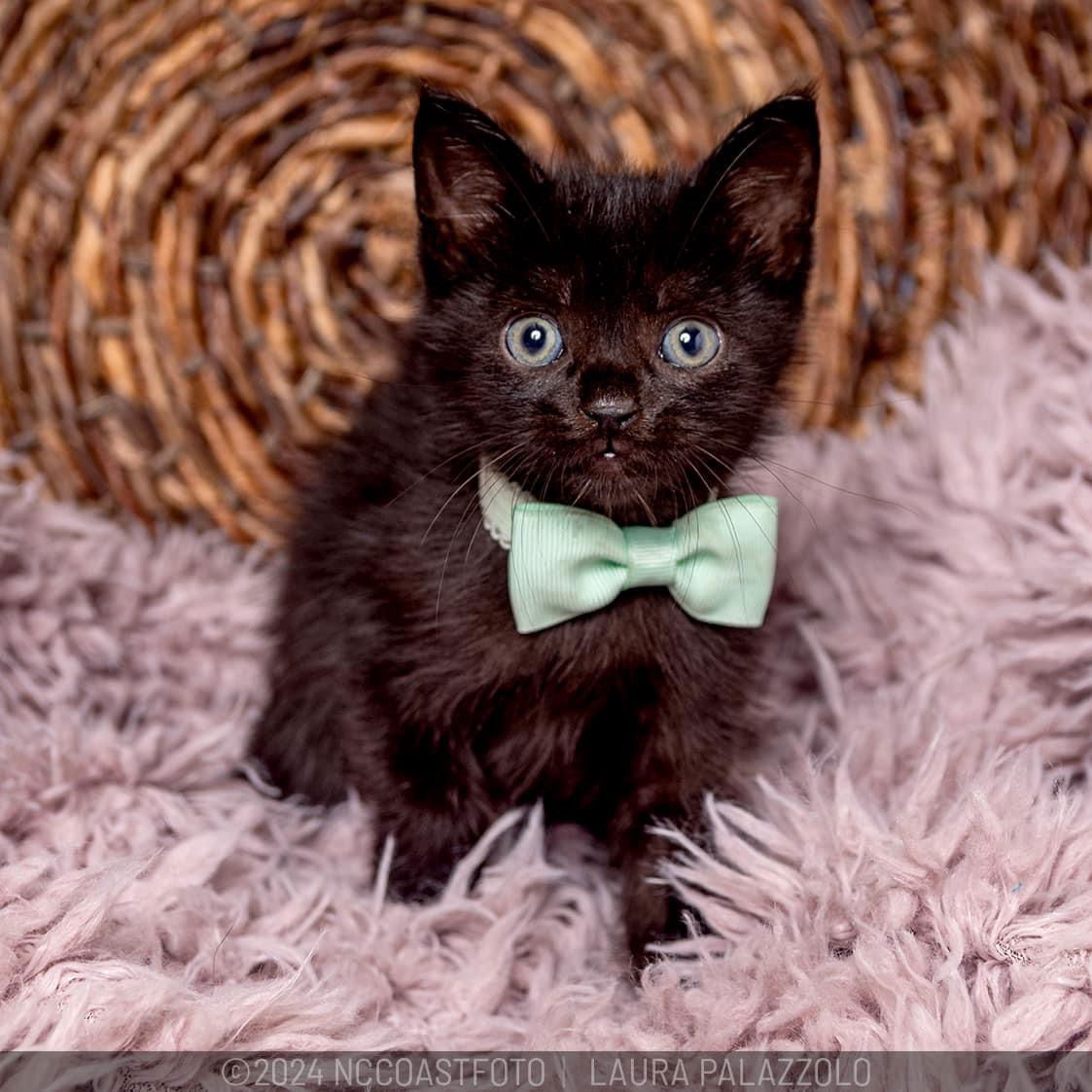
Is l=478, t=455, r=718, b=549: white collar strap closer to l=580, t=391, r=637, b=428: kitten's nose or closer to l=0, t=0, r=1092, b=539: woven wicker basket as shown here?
l=580, t=391, r=637, b=428: kitten's nose

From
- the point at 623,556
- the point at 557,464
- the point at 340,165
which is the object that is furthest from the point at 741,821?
the point at 340,165

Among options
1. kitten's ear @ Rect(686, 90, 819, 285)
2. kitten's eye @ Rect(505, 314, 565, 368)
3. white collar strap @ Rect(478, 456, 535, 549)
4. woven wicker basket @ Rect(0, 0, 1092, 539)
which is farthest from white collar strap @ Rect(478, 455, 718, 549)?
woven wicker basket @ Rect(0, 0, 1092, 539)

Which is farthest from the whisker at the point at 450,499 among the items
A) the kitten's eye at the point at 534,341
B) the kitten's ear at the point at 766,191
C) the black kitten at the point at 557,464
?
the kitten's ear at the point at 766,191

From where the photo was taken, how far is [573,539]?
96 centimetres

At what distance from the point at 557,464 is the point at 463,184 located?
0.24 m

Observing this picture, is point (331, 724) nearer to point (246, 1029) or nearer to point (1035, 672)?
point (246, 1029)

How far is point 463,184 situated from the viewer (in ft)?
3.19

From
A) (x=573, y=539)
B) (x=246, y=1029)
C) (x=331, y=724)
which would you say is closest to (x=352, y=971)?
(x=246, y=1029)

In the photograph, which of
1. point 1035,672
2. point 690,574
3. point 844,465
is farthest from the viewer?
point 844,465

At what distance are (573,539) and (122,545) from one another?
707 millimetres

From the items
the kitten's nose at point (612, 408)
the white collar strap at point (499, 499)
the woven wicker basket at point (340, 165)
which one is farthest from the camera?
the woven wicker basket at point (340, 165)

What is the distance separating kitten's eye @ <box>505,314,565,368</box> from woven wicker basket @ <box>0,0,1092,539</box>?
51 centimetres

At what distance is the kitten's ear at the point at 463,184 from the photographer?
930 millimetres

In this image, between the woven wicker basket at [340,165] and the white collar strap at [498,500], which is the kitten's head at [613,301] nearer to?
the white collar strap at [498,500]
